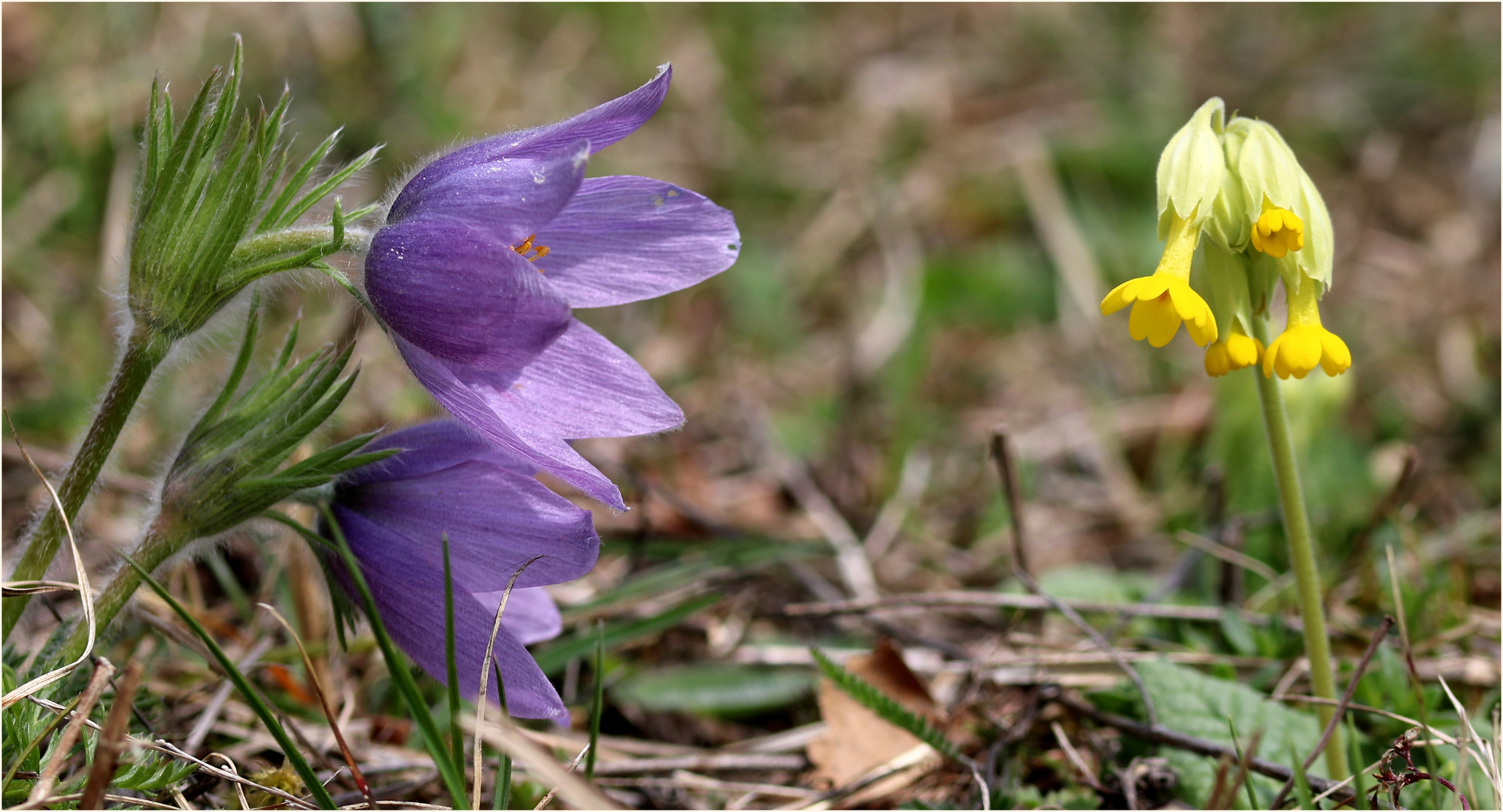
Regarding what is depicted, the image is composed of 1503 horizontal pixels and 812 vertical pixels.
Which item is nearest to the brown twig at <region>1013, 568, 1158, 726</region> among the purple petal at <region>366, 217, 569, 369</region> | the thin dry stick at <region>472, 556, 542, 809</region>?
the thin dry stick at <region>472, 556, 542, 809</region>

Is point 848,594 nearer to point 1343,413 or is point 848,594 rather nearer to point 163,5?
point 1343,413

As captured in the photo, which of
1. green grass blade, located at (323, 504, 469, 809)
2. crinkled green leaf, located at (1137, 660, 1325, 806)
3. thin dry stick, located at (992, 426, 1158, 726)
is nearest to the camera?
green grass blade, located at (323, 504, 469, 809)

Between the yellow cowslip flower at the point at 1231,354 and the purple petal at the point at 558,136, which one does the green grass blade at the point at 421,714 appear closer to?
the purple petal at the point at 558,136

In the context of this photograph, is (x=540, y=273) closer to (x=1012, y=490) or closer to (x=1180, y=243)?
(x=1180, y=243)

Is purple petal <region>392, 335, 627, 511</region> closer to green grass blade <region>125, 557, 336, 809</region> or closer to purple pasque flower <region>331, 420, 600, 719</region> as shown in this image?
purple pasque flower <region>331, 420, 600, 719</region>

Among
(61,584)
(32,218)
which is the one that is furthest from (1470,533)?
(32,218)
